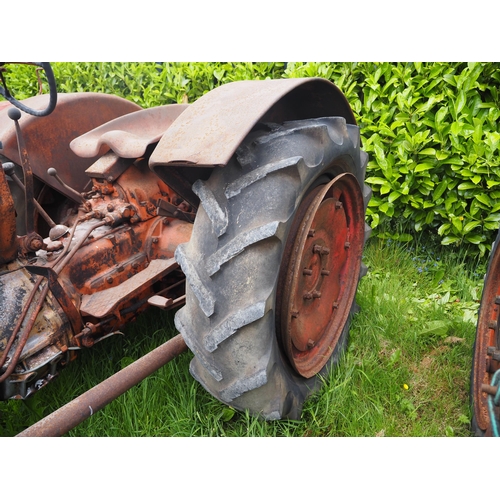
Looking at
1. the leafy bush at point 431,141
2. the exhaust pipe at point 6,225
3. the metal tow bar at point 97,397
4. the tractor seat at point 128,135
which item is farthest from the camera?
the leafy bush at point 431,141

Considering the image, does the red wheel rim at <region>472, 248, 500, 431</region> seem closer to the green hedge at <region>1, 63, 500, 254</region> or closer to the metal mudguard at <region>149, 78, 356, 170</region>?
the metal mudguard at <region>149, 78, 356, 170</region>

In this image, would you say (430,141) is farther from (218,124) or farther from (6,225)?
(6,225)

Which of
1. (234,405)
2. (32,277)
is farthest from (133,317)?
(234,405)

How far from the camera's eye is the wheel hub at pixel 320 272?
194 cm

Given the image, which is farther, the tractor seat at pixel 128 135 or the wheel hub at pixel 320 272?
the tractor seat at pixel 128 135

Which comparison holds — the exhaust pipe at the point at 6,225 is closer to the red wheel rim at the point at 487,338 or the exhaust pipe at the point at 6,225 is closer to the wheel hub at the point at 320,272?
the wheel hub at the point at 320,272

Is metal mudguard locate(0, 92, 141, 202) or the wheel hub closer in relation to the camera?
the wheel hub

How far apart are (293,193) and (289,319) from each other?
0.49m

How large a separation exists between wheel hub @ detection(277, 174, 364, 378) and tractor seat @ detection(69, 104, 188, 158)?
0.79 metres

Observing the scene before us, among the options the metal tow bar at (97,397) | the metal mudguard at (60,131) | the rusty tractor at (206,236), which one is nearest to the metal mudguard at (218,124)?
the rusty tractor at (206,236)

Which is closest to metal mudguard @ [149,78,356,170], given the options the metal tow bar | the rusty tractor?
the rusty tractor

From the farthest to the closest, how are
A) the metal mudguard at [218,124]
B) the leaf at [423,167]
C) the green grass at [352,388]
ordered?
the leaf at [423,167] → the green grass at [352,388] → the metal mudguard at [218,124]

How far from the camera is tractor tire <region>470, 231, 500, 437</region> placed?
1991 millimetres

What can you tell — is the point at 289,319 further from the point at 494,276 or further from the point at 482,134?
the point at 482,134
